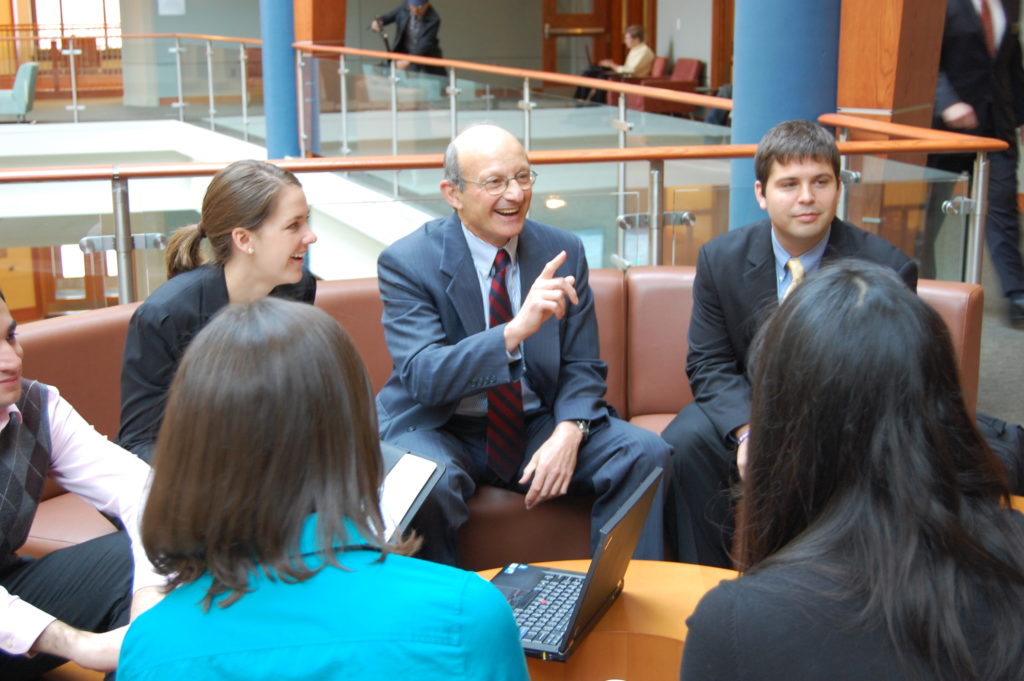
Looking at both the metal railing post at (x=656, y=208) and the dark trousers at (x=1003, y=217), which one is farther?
the dark trousers at (x=1003, y=217)

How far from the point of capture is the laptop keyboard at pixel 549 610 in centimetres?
201

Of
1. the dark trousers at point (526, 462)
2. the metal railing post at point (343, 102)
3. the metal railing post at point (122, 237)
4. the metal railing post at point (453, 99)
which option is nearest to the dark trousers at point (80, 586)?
the dark trousers at point (526, 462)

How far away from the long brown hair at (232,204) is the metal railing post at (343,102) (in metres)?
6.58

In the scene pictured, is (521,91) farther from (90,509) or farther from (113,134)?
(113,134)

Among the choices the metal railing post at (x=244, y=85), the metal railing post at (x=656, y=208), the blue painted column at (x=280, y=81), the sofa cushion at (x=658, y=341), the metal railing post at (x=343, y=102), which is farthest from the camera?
the metal railing post at (x=244, y=85)

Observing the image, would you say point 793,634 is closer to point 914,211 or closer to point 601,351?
point 601,351

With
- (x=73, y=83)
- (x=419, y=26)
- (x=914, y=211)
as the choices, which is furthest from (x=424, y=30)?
(x=914, y=211)

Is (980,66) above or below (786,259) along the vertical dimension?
above

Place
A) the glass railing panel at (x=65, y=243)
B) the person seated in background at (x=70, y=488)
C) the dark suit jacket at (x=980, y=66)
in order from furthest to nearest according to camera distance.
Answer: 1. the dark suit jacket at (x=980, y=66)
2. the glass railing panel at (x=65, y=243)
3. the person seated in background at (x=70, y=488)

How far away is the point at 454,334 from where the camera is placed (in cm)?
314

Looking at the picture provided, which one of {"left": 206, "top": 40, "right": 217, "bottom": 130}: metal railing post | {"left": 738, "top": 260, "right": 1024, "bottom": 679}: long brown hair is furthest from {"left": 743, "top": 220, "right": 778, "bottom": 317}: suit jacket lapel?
{"left": 206, "top": 40, "right": 217, "bottom": 130}: metal railing post

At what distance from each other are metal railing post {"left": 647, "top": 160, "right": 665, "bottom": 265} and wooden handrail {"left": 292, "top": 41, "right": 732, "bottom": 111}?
1.41 meters

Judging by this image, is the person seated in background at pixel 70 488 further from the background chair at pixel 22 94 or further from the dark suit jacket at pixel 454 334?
the background chair at pixel 22 94

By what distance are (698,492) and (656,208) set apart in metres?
1.60
